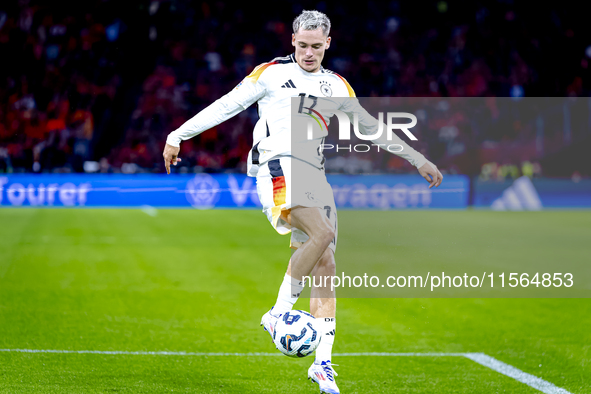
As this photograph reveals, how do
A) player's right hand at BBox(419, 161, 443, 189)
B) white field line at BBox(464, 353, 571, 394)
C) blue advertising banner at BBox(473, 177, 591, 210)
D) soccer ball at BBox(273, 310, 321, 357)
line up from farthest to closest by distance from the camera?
blue advertising banner at BBox(473, 177, 591, 210) < white field line at BBox(464, 353, 571, 394) < player's right hand at BBox(419, 161, 443, 189) < soccer ball at BBox(273, 310, 321, 357)

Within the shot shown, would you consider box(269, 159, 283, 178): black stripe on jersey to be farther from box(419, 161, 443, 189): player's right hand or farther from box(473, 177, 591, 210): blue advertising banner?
box(473, 177, 591, 210): blue advertising banner

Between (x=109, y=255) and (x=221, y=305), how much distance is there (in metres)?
Result: 3.85

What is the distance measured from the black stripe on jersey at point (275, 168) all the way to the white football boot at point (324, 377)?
103 centimetres

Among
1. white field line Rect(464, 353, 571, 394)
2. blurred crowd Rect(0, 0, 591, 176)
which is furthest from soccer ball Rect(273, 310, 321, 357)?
blurred crowd Rect(0, 0, 591, 176)

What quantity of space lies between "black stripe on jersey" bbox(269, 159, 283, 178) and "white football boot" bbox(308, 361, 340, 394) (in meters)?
1.03

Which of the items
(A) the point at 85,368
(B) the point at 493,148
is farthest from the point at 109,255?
(B) the point at 493,148

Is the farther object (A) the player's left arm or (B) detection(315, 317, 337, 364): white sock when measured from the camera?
(A) the player's left arm

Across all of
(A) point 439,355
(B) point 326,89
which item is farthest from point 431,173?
(A) point 439,355

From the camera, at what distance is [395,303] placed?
23.1 ft

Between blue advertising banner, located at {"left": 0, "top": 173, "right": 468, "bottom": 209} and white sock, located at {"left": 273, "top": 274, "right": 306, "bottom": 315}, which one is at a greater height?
white sock, located at {"left": 273, "top": 274, "right": 306, "bottom": 315}

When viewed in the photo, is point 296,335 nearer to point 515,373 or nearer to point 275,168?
point 275,168

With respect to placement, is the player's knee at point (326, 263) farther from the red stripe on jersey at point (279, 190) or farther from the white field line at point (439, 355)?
the white field line at point (439, 355)

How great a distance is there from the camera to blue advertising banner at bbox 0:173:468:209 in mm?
16234

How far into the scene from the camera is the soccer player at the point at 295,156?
147 inches
